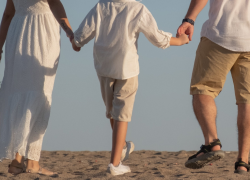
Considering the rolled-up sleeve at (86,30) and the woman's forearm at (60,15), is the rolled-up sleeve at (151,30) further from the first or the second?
the woman's forearm at (60,15)

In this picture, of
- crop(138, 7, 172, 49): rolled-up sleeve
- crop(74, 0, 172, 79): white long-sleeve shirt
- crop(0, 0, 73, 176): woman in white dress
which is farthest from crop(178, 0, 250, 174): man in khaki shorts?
crop(0, 0, 73, 176): woman in white dress

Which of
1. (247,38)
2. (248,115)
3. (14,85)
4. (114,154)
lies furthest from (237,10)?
(14,85)

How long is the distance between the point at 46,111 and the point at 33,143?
376 mm

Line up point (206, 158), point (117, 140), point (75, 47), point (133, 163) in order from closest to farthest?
1. point (206, 158)
2. point (117, 140)
3. point (75, 47)
4. point (133, 163)

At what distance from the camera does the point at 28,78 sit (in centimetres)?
391

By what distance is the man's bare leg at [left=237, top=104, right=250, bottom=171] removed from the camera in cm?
368

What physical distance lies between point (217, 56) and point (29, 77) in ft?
6.54

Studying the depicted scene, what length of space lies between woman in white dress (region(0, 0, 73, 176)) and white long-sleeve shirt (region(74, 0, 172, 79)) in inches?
15.5

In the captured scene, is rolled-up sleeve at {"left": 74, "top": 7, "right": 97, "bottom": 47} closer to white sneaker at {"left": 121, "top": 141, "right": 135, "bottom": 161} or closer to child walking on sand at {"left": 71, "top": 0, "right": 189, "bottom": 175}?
child walking on sand at {"left": 71, "top": 0, "right": 189, "bottom": 175}

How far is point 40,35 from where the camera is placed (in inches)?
156

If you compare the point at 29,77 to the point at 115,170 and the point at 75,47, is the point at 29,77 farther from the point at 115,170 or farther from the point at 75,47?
the point at 115,170

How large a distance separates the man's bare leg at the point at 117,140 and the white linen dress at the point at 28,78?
2.72 feet

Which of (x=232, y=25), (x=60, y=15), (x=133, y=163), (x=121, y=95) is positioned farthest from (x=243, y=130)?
(x=133, y=163)

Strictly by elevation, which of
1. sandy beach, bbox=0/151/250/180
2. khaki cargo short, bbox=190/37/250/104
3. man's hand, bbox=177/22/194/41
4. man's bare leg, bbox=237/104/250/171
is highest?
man's hand, bbox=177/22/194/41
